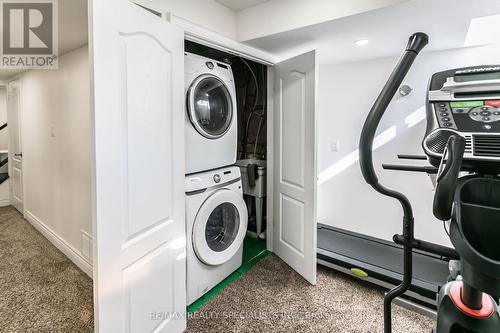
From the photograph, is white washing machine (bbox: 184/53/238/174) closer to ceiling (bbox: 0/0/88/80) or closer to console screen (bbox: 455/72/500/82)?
ceiling (bbox: 0/0/88/80)

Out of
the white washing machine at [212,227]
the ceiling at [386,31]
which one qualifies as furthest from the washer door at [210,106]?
the ceiling at [386,31]

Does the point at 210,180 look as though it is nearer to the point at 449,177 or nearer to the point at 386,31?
the point at 449,177

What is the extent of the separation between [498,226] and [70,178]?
119 inches

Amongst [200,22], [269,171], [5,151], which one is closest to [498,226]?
→ [200,22]

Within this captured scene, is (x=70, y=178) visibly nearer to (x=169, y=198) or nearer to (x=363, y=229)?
(x=169, y=198)

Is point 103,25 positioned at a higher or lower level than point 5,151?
higher

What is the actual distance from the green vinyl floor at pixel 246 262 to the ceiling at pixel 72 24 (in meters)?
2.19

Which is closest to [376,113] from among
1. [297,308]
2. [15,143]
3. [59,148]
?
[297,308]

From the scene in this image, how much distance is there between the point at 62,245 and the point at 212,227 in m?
1.74

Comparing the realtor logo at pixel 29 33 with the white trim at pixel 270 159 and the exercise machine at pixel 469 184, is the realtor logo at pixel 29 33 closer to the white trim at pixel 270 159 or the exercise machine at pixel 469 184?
the white trim at pixel 270 159

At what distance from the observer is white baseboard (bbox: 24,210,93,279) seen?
2371 mm

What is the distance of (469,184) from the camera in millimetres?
804

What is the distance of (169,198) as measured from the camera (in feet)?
5.08

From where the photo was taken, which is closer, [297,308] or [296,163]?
[297,308]
